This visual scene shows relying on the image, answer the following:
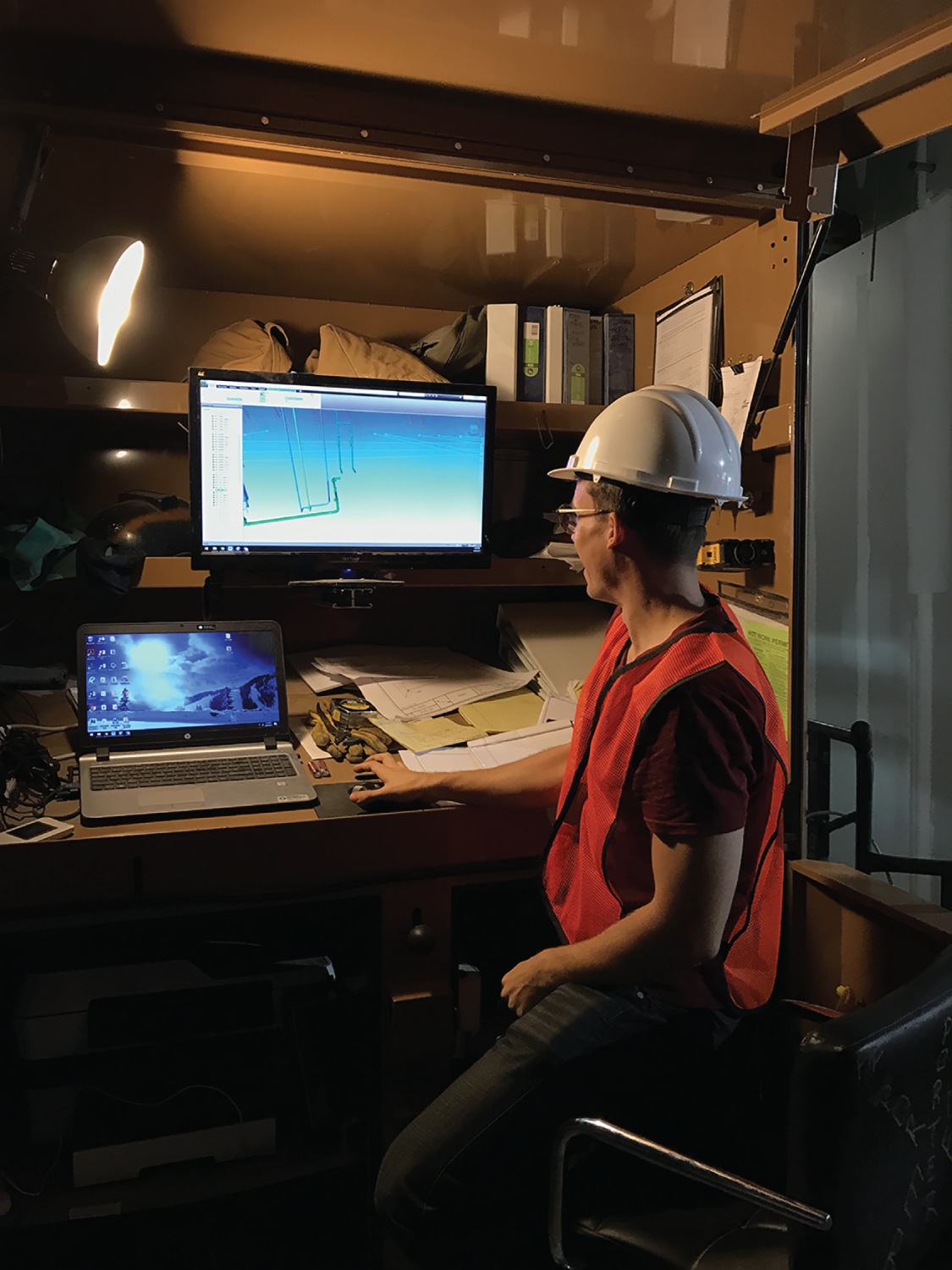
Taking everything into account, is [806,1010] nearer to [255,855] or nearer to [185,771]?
[255,855]

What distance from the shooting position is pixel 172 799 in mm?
1408

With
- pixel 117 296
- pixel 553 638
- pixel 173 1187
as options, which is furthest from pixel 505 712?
pixel 117 296

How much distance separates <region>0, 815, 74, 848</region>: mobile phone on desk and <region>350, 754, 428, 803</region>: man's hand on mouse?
17.4 inches

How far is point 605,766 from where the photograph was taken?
1252 millimetres

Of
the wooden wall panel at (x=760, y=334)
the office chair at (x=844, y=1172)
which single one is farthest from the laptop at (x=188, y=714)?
the wooden wall panel at (x=760, y=334)

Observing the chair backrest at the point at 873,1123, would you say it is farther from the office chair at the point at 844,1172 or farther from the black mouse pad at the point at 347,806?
the black mouse pad at the point at 347,806

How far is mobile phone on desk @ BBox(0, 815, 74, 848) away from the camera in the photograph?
125 centimetres

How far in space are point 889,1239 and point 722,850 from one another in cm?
43

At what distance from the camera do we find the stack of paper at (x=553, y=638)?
1.96m

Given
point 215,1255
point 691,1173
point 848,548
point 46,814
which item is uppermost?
point 848,548

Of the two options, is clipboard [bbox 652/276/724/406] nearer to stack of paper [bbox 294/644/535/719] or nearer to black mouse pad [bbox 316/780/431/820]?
stack of paper [bbox 294/644/535/719]

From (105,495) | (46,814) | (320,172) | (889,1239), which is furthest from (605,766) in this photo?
(105,495)

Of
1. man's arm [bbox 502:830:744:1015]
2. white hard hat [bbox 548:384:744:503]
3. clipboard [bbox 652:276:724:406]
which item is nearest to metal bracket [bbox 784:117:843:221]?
clipboard [bbox 652:276:724:406]

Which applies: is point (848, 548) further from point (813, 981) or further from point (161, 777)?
point (161, 777)
